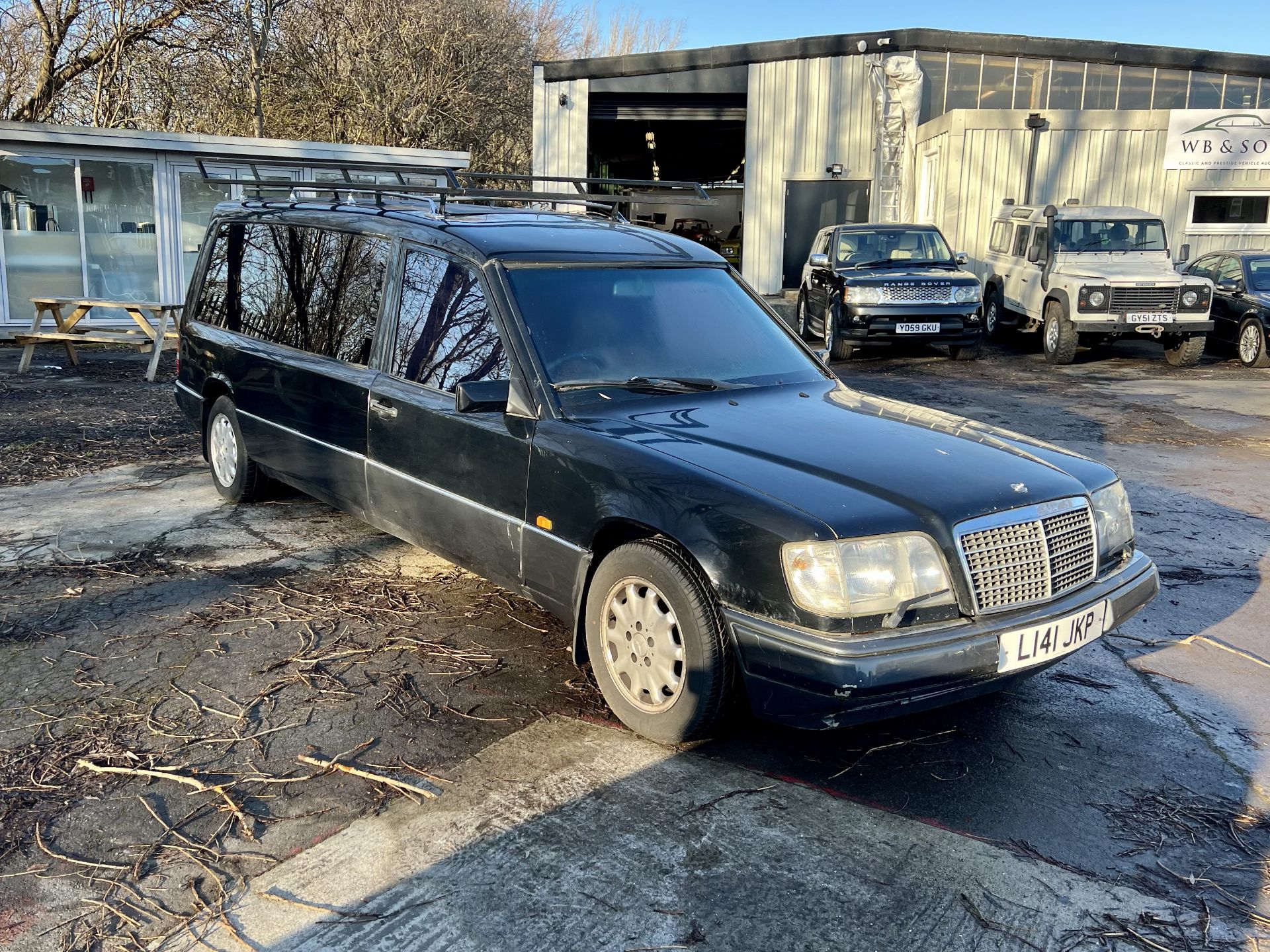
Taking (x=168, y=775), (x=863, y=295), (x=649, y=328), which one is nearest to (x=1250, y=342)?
(x=863, y=295)

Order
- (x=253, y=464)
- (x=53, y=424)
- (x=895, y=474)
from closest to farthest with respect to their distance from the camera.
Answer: (x=895, y=474), (x=253, y=464), (x=53, y=424)

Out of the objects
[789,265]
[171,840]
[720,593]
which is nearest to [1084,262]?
[789,265]

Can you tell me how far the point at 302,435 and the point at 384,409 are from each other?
933 millimetres

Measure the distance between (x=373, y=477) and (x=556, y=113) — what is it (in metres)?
22.9

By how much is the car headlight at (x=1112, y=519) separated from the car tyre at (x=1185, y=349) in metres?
12.6

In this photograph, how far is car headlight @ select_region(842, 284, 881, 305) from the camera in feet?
48.6

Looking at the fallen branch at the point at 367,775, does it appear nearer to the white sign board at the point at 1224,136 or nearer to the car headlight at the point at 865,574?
the car headlight at the point at 865,574

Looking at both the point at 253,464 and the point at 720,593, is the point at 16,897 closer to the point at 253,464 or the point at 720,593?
the point at 720,593

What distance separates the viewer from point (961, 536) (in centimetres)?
341

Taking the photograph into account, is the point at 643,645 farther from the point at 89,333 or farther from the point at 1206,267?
the point at 1206,267

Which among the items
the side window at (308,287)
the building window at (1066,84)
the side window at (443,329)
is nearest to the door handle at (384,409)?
the side window at (443,329)

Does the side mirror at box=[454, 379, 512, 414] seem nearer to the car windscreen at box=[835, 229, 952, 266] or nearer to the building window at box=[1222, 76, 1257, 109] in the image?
the car windscreen at box=[835, 229, 952, 266]

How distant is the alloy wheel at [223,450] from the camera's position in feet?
21.9

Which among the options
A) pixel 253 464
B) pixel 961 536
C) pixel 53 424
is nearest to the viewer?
pixel 961 536
